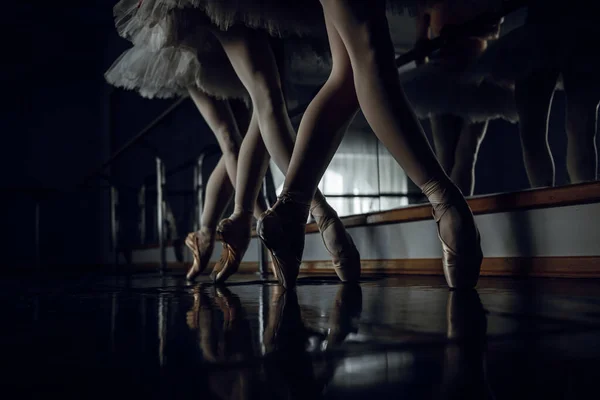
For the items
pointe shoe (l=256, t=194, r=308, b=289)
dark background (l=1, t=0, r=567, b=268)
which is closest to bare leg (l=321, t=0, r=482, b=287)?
pointe shoe (l=256, t=194, r=308, b=289)

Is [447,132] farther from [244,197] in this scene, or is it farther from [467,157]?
[244,197]

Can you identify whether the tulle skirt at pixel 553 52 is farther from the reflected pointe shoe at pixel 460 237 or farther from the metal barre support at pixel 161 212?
the metal barre support at pixel 161 212

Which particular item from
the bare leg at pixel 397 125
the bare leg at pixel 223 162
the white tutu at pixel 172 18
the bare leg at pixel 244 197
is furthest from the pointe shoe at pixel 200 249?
the bare leg at pixel 397 125

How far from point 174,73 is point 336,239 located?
797 mm

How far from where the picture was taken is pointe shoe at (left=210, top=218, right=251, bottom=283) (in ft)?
4.69

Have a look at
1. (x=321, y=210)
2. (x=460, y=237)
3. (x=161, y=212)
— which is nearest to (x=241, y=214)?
(x=321, y=210)

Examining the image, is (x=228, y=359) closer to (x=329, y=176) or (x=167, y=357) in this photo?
(x=167, y=357)

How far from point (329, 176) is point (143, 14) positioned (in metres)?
6.27

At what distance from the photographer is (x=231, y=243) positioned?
1.44 m

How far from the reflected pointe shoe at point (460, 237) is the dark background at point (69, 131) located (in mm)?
6153

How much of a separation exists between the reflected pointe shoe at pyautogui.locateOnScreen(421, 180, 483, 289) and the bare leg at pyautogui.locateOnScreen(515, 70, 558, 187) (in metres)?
0.93

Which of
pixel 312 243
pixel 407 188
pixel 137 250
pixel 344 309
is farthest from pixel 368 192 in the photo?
pixel 344 309

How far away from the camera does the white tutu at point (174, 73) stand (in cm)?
165

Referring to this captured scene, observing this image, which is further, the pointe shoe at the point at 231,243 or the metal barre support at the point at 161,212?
the metal barre support at the point at 161,212
